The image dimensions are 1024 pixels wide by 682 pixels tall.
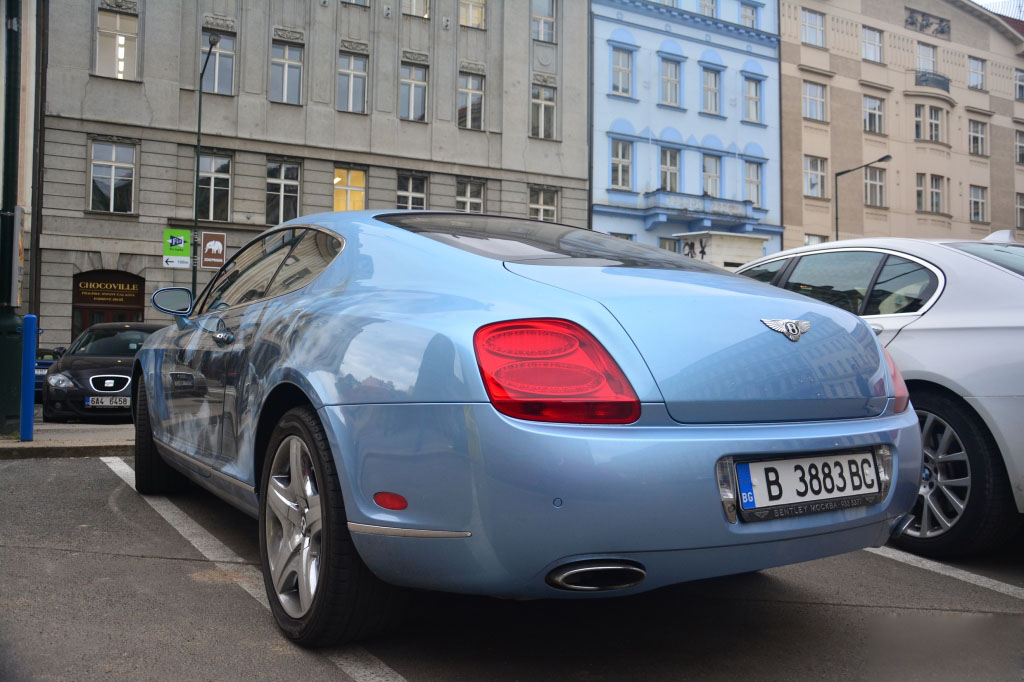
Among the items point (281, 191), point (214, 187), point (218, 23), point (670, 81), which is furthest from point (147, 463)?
point (670, 81)

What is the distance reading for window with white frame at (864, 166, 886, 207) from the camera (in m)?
38.5

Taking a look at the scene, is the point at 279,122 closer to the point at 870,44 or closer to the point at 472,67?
the point at 472,67

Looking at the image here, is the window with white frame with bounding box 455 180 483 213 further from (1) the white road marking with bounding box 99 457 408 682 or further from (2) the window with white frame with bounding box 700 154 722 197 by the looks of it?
(1) the white road marking with bounding box 99 457 408 682

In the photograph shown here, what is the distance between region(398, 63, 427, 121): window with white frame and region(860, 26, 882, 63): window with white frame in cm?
2042

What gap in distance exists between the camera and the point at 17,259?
7945 millimetres

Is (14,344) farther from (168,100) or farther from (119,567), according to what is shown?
(168,100)

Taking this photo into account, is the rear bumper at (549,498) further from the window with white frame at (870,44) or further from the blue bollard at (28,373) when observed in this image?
the window with white frame at (870,44)

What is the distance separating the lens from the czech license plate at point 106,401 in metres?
10.7

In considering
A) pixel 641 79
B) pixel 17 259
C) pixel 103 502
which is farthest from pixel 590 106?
pixel 103 502

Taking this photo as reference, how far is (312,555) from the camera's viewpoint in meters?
2.75

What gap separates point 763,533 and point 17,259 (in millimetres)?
7489

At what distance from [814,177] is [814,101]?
3112mm

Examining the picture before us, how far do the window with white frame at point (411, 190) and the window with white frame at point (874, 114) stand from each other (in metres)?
20.5

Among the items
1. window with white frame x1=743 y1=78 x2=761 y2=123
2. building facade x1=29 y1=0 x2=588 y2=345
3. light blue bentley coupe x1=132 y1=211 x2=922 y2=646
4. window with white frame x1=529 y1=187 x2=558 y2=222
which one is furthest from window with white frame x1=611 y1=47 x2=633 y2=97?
light blue bentley coupe x1=132 y1=211 x2=922 y2=646
